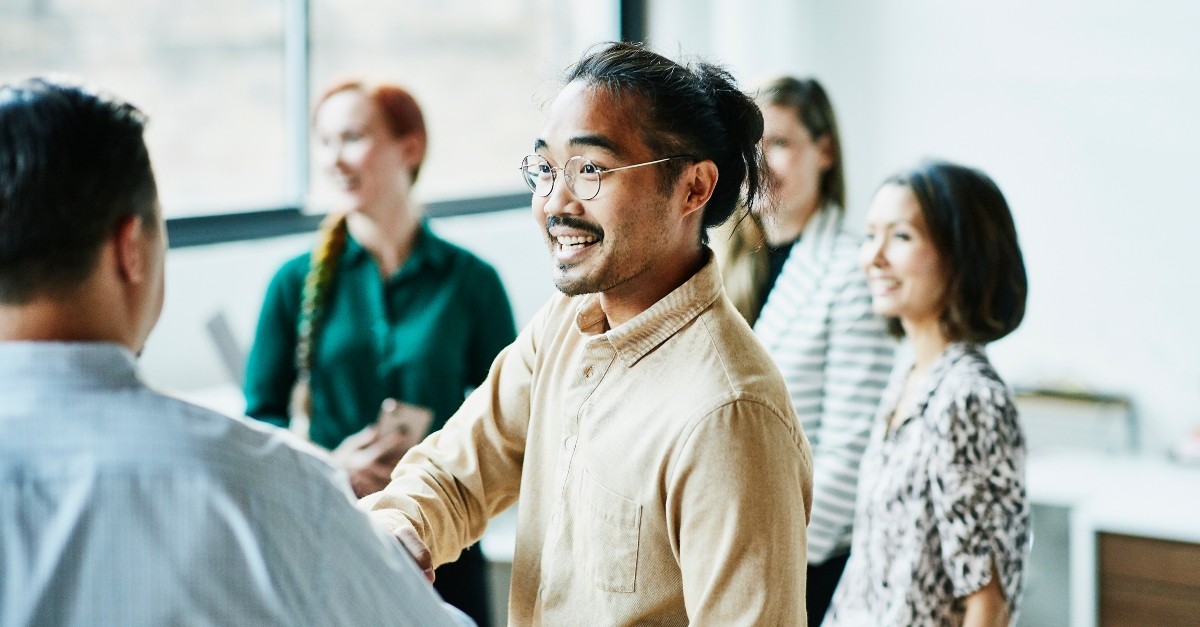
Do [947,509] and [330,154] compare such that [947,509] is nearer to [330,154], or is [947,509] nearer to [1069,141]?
[330,154]

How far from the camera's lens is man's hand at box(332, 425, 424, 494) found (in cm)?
219

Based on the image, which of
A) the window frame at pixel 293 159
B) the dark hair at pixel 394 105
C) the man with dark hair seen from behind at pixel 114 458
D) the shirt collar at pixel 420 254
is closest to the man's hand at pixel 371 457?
the shirt collar at pixel 420 254

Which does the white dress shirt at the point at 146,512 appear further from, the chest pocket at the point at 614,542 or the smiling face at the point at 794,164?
the smiling face at the point at 794,164

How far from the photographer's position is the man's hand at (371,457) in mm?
2186

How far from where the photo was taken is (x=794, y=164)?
8.35 ft

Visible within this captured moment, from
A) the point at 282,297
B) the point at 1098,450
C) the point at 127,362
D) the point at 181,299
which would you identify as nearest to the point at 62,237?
the point at 127,362

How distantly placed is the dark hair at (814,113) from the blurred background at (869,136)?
50cm

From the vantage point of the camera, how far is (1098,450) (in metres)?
3.83

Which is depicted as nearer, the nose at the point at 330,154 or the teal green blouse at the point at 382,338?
the teal green blouse at the point at 382,338

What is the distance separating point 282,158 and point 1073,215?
2463 millimetres

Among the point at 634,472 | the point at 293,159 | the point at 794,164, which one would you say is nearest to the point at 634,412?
the point at 634,472

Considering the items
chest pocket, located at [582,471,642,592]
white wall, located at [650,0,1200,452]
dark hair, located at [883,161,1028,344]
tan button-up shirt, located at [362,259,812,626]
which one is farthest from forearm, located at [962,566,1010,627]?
white wall, located at [650,0,1200,452]

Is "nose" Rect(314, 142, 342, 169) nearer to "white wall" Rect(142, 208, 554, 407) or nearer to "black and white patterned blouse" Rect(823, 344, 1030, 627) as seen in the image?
"white wall" Rect(142, 208, 554, 407)

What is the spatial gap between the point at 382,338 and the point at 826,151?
98 centimetres
